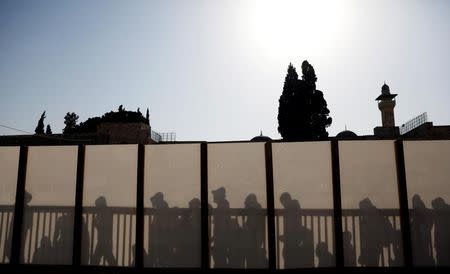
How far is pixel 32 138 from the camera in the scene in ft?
107

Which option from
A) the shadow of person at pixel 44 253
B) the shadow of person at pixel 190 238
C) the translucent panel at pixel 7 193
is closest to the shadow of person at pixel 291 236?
the shadow of person at pixel 190 238

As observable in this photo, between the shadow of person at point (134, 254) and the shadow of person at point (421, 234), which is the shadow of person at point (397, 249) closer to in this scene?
the shadow of person at point (421, 234)

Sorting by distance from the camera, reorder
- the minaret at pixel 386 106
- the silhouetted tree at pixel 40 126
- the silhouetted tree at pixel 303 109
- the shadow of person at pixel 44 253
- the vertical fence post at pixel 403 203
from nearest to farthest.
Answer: the vertical fence post at pixel 403 203 → the shadow of person at pixel 44 253 → the silhouetted tree at pixel 303 109 → the minaret at pixel 386 106 → the silhouetted tree at pixel 40 126

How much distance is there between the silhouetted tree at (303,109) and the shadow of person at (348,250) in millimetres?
30385

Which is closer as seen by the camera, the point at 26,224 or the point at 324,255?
the point at 324,255

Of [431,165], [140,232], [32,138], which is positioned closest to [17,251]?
[140,232]

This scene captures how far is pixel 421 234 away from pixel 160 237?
481cm

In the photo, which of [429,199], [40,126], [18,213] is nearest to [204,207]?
[18,213]

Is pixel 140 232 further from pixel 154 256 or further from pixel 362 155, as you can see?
pixel 362 155

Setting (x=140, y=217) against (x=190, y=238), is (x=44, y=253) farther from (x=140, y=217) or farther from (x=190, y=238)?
(x=190, y=238)

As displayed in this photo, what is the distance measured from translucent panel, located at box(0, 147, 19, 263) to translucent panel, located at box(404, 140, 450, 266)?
300 inches

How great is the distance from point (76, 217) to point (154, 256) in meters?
1.67

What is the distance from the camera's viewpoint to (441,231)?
6125 mm

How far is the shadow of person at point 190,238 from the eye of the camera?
620cm
